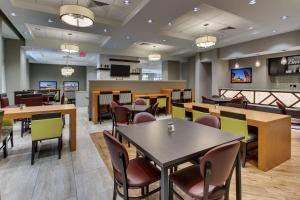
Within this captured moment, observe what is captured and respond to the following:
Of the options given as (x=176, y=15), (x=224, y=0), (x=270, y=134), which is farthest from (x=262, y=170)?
(x=176, y=15)

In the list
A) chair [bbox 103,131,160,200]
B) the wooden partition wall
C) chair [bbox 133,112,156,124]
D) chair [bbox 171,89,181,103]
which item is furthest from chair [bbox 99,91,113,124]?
chair [bbox 103,131,160,200]

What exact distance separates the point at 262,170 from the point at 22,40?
9.37 m

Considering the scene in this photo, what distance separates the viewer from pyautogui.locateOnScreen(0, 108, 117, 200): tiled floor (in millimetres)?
2115

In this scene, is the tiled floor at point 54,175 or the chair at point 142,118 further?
the chair at point 142,118

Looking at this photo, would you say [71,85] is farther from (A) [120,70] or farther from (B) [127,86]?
(B) [127,86]

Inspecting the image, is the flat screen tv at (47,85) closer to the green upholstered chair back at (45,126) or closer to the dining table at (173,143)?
the green upholstered chair back at (45,126)

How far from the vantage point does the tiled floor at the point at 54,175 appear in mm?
2115

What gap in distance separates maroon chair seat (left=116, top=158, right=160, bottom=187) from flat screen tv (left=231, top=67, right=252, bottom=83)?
9356 millimetres

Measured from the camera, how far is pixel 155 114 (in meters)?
5.93

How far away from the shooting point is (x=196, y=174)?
162 centimetres

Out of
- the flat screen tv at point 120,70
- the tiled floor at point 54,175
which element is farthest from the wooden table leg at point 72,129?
the flat screen tv at point 120,70

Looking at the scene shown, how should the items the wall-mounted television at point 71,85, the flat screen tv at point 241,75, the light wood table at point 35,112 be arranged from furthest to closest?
the wall-mounted television at point 71,85 → the flat screen tv at point 241,75 → the light wood table at point 35,112

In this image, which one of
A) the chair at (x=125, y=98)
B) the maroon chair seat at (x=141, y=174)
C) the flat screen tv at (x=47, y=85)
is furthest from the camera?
the flat screen tv at (x=47, y=85)

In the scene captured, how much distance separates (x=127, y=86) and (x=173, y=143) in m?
6.11
